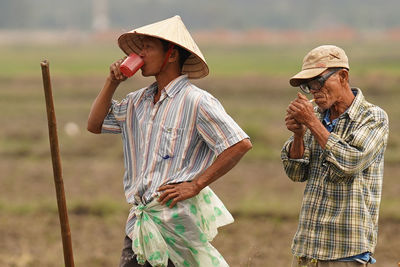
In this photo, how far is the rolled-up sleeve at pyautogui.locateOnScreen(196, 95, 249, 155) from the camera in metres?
3.31

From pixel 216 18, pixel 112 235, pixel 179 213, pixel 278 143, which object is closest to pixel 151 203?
pixel 179 213

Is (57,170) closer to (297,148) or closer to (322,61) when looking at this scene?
(297,148)

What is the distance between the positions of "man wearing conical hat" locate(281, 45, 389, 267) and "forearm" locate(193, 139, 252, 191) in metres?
0.23

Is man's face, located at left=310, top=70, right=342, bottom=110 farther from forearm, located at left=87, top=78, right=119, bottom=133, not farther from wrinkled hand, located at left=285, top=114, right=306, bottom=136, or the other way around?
forearm, located at left=87, top=78, right=119, bottom=133

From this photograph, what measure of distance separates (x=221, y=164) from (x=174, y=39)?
58 cm

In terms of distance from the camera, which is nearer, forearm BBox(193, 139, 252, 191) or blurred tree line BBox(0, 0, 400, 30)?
forearm BBox(193, 139, 252, 191)

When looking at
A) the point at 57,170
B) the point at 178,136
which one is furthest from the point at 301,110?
the point at 57,170

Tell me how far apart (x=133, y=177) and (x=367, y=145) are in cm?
105

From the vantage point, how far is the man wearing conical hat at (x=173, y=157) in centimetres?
333

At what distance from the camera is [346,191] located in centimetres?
330

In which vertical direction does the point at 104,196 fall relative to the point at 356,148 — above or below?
below

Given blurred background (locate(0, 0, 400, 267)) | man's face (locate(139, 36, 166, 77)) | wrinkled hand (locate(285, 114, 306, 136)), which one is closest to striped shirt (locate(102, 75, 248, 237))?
man's face (locate(139, 36, 166, 77))

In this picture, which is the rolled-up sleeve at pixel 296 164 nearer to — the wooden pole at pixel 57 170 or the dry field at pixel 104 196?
the dry field at pixel 104 196

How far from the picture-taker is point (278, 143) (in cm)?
1284
